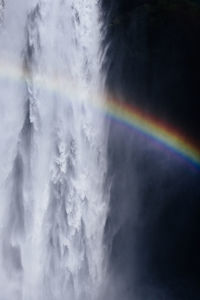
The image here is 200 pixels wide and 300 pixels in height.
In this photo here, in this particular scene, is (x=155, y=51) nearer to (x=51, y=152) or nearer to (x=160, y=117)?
(x=160, y=117)

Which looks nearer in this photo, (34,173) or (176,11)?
(34,173)

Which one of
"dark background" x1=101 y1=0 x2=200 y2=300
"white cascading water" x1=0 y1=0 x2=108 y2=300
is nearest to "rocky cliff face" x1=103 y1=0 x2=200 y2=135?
"dark background" x1=101 y1=0 x2=200 y2=300

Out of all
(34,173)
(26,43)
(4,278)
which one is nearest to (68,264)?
(4,278)

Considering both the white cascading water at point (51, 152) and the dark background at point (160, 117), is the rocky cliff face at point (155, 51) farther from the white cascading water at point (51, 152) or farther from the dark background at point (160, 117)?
the white cascading water at point (51, 152)

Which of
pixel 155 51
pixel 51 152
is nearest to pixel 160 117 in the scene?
pixel 155 51

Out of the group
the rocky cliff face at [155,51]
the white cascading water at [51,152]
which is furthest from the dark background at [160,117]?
the white cascading water at [51,152]

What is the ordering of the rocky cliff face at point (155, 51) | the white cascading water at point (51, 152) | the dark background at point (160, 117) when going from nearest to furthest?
1. the white cascading water at point (51, 152)
2. the dark background at point (160, 117)
3. the rocky cliff face at point (155, 51)

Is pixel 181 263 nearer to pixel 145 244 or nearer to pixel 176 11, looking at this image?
pixel 145 244
